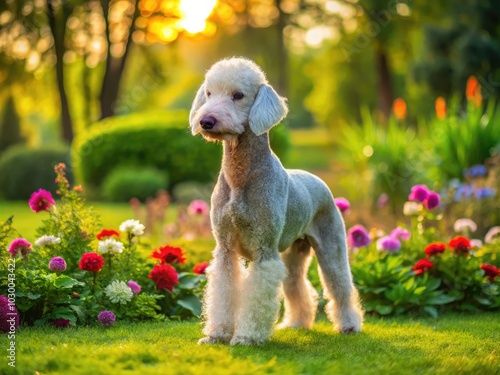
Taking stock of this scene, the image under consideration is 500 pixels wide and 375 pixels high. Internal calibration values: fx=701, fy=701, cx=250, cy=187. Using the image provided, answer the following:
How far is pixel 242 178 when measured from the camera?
477cm

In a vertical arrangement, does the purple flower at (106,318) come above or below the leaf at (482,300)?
above

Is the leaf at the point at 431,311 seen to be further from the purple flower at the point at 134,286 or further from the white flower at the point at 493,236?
the purple flower at the point at 134,286

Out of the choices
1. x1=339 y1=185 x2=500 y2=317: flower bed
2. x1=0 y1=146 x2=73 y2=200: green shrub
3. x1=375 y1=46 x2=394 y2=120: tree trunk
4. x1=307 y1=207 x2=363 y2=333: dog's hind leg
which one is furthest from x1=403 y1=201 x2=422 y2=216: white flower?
x1=375 y1=46 x2=394 y2=120: tree trunk

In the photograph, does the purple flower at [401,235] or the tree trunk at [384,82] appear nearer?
the purple flower at [401,235]

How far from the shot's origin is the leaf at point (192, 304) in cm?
621

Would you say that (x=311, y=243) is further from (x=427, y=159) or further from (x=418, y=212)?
(x=427, y=159)

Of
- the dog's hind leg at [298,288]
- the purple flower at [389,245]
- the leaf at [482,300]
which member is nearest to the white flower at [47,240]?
the dog's hind leg at [298,288]

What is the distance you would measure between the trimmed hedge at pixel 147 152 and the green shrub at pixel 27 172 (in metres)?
0.68

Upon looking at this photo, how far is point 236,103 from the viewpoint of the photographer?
4.63m

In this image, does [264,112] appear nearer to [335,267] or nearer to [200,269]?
[335,267]

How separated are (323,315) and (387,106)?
21565 mm

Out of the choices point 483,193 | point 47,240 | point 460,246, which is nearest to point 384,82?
point 483,193

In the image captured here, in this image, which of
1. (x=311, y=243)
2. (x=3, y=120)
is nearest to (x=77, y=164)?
(x=3, y=120)

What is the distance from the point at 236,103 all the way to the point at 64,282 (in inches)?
75.6
